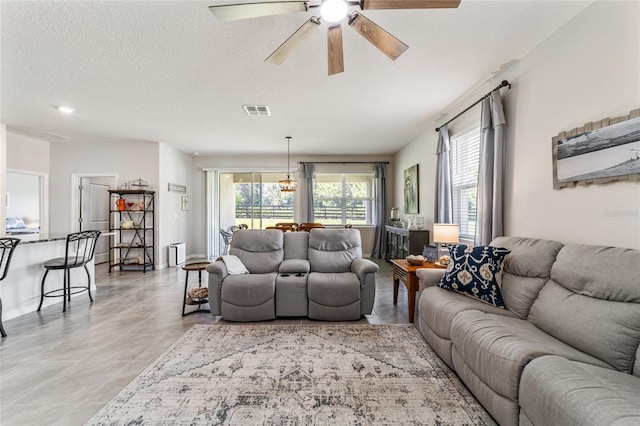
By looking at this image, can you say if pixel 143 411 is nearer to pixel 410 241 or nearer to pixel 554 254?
pixel 554 254

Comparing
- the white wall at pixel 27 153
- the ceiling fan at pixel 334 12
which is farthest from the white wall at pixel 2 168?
the ceiling fan at pixel 334 12

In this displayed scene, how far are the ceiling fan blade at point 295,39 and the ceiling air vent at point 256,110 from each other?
184 cm

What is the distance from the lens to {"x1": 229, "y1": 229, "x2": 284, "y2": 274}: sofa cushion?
351cm

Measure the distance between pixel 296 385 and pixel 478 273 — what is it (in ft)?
5.43

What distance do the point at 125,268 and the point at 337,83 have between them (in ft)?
18.9

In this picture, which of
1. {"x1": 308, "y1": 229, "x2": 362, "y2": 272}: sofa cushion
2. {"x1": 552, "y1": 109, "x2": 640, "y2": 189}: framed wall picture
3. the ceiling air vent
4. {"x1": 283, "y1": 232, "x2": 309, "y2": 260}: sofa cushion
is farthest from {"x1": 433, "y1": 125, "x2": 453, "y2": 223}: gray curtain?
the ceiling air vent

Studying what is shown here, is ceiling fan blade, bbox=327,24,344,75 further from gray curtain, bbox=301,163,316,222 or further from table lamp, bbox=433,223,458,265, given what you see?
gray curtain, bbox=301,163,316,222

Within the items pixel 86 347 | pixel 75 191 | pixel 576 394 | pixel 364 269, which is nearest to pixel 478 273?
pixel 364 269

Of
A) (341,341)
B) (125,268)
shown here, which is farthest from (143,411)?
(125,268)

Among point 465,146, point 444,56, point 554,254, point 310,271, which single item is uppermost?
point 444,56

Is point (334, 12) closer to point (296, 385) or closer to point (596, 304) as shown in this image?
point (596, 304)

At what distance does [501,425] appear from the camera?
1.47m

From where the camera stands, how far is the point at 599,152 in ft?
6.34

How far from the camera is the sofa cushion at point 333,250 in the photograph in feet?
11.6
